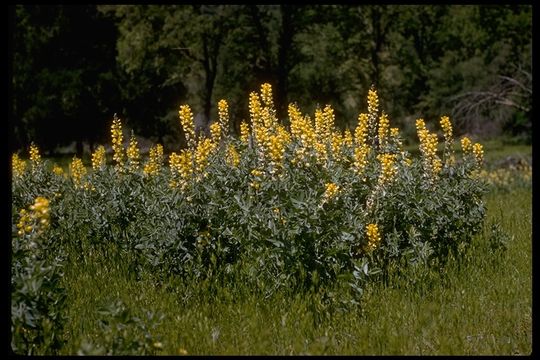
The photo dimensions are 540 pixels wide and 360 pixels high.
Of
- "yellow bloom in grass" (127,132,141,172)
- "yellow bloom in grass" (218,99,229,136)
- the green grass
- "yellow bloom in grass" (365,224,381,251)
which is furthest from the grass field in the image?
"yellow bloom in grass" (218,99,229,136)

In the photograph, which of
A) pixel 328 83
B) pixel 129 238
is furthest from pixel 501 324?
pixel 328 83

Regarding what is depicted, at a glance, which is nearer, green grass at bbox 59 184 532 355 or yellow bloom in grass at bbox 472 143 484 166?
green grass at bbox 59 184 532 355

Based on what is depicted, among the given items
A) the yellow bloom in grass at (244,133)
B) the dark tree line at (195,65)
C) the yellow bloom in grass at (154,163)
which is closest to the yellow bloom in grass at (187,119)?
the yellow bloom in grass at (244,133)

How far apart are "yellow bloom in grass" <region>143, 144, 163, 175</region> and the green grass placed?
4.62 feet

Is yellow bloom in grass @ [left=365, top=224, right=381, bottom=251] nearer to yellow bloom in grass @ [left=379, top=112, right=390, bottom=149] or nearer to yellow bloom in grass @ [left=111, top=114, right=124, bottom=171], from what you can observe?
yellow bloom in grass @ [left=379, top=112, right=390, bottom=149]

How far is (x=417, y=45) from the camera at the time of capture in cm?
4466

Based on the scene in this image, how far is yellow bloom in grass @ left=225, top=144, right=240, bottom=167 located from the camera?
22.6 ft

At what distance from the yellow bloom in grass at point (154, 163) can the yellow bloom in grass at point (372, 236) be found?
2633mm

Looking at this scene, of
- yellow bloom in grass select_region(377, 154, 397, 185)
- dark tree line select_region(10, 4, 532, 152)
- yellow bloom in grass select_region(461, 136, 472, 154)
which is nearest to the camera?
yellow bloom in grass select_region(377, 154, 397, 185)

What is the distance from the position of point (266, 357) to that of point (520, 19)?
4103 cm

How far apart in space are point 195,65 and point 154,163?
25.5 meters

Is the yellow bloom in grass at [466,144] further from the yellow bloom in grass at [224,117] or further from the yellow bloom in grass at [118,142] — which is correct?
the yellow bloom in grass at [118,142]

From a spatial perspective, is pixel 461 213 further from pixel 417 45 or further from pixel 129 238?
pixel 417 45

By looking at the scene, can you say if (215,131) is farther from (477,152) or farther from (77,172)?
(477,152)
